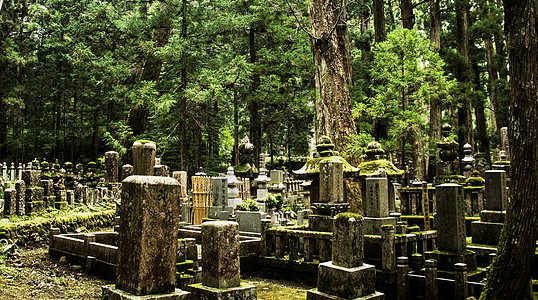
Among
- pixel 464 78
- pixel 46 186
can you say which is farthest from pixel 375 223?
pixel 464 78

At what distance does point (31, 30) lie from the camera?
31.5 meters

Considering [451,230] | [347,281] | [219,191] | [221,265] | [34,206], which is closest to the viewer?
[221,265]

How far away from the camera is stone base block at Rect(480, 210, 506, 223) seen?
29.3 ft

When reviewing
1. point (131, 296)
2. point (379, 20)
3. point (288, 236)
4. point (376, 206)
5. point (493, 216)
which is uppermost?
point (379, 20)

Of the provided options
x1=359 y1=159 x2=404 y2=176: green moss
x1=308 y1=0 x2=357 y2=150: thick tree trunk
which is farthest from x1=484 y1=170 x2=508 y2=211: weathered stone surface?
x1=308 y1=0 x2=357 y2=150: thick tree trunk

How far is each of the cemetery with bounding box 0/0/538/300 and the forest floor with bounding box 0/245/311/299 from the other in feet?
0.20

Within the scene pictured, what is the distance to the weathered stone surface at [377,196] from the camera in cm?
903

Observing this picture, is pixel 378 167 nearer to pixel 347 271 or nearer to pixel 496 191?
Result: pixel 496 191

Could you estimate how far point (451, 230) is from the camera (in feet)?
24.3

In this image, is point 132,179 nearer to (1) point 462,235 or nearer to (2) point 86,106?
(1) point 462,235

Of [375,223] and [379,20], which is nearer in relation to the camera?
[375,223]

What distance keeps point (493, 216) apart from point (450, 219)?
7.50 feet

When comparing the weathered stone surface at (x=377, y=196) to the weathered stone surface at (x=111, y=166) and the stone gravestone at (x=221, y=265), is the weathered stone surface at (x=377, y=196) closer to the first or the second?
the stone gravestone at (x=221, y=265)

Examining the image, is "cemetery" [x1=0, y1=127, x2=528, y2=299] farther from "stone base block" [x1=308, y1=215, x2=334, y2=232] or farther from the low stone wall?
the low stone wall
